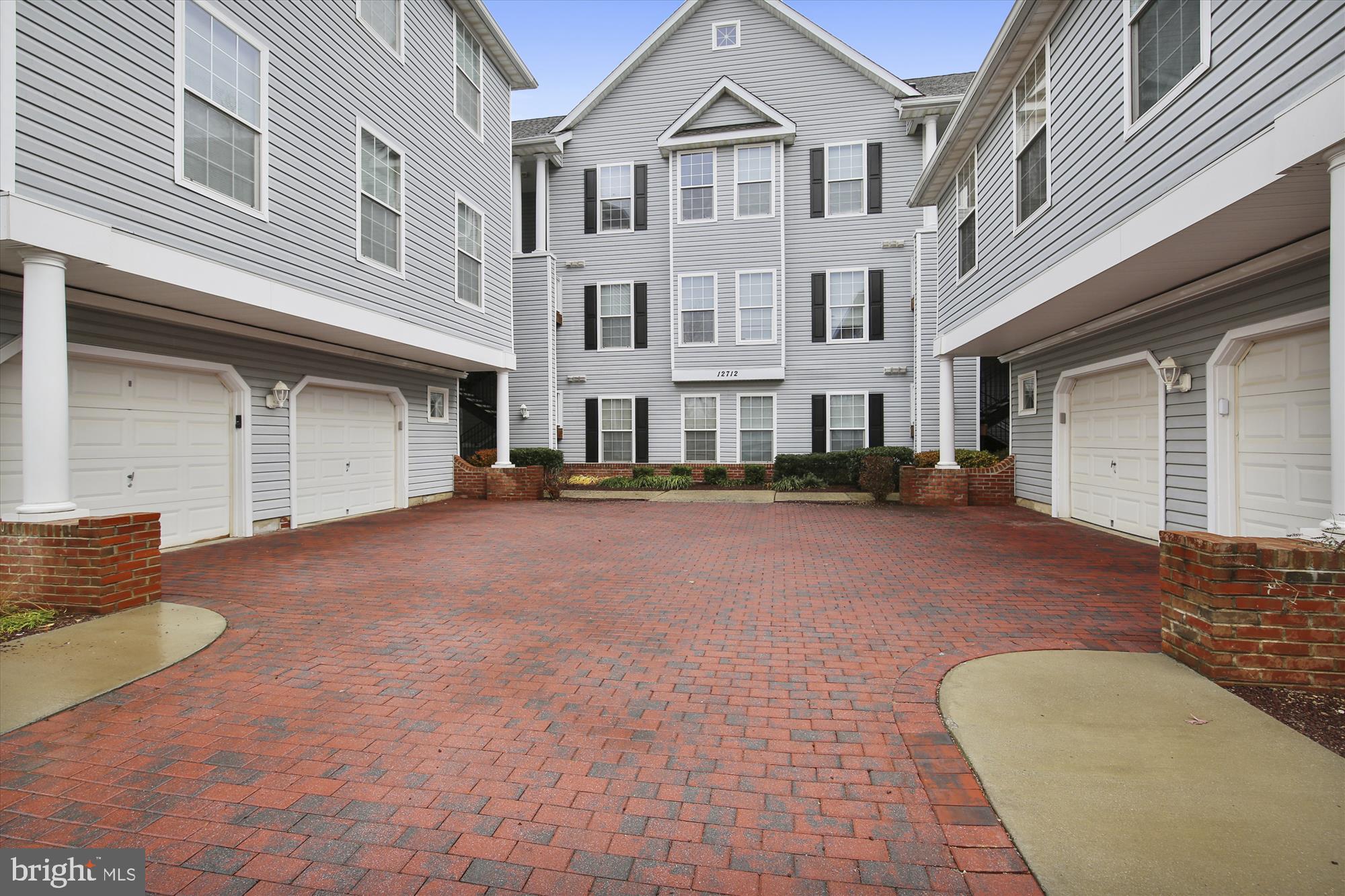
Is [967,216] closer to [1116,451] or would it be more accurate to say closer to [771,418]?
[1116,451]

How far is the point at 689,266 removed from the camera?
57.0 feet

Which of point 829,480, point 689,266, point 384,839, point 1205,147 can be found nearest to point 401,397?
point 689,266

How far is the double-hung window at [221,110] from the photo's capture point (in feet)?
23.2

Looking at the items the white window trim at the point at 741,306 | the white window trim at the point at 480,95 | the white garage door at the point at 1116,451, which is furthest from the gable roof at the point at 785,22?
the white garage door at the point at 1116,451

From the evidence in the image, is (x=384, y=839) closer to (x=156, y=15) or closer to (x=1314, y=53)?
(x=1314, y=53)

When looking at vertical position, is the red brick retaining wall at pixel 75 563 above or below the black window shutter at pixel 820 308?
below

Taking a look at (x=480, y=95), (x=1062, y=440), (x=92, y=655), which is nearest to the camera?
(x=92, y=655)

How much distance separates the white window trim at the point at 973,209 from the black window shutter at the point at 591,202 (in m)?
9.62

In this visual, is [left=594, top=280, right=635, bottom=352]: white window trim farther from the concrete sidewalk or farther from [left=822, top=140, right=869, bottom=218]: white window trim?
the concrete sidewalk

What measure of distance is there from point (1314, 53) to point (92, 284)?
10.7 m

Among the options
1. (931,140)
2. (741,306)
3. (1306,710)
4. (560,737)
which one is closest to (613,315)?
(741,306)

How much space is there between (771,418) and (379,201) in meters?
10.5

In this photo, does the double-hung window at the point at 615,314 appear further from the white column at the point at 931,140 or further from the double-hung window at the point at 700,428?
the white column at the point at 931,140

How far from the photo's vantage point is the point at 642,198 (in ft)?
58.7
